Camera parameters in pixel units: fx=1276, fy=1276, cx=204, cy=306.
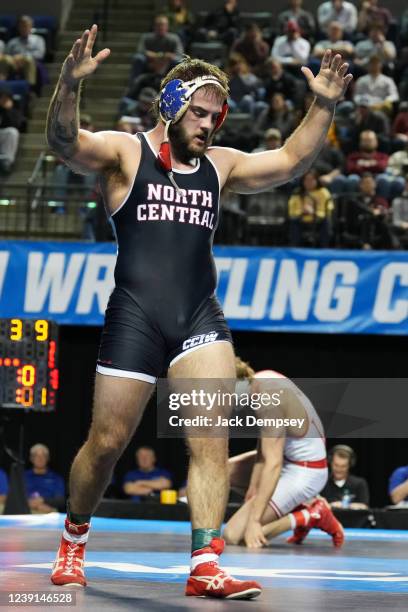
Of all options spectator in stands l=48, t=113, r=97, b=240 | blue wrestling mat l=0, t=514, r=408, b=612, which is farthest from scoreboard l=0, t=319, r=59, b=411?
spectator in stands l=48, t=113, r=97, b=240

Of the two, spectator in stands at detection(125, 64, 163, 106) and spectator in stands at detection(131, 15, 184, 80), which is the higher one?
spectator in stands at detection(131, 15, 184, 80)

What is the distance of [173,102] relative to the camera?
196 inches

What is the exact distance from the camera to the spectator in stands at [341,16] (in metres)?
18.2

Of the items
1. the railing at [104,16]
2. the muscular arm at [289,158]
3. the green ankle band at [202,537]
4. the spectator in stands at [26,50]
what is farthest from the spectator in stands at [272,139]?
the green ankle band at [202,537]

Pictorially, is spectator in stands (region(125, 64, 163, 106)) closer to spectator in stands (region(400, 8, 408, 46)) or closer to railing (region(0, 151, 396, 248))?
railing (region(0, 151, 396, 248))

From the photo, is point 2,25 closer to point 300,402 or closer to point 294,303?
point 294,303

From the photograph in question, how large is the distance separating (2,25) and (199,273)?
1601cm

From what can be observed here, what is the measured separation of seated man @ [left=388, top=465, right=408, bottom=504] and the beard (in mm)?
7645

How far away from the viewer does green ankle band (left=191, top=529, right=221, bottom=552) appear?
15.4 ft

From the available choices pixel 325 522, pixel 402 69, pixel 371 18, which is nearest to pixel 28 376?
pixel 325 522

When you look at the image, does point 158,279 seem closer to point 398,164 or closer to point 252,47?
point 398,164

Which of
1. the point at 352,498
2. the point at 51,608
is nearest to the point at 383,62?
the point at 352,498

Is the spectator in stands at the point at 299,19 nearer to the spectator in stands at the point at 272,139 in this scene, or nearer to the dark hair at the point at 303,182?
the spectator in stands at the point at 272,139

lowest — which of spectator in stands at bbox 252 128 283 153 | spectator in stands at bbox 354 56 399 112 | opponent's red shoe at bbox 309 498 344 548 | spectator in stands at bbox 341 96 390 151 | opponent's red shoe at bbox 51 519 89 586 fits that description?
opponent's red shoe at bbox 309 498 344 548
